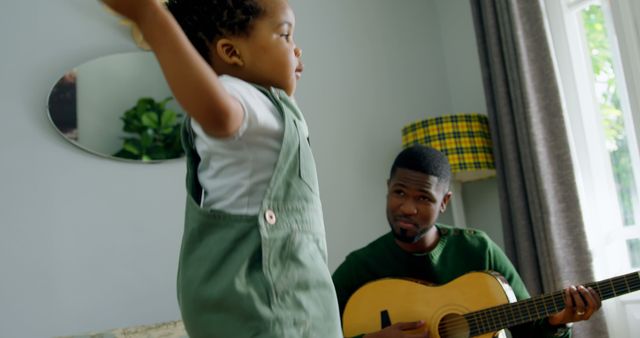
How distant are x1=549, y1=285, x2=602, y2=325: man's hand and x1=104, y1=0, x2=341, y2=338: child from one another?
1108mm

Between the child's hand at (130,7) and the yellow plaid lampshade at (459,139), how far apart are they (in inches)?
86.6

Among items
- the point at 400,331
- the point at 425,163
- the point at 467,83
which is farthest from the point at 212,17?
the point at 467,83

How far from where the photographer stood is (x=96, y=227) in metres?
2.37

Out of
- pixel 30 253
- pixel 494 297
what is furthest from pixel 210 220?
pixel 30 253

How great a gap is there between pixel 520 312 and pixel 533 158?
1120mm

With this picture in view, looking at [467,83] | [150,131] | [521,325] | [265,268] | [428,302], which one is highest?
[467,83]

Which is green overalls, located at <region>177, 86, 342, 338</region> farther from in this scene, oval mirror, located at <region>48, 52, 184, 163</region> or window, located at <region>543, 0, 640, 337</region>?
window, located at <region>543, 0, 640, 337</region>

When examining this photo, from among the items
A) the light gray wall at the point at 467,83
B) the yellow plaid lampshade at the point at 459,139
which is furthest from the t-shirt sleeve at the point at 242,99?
the light gray wall at the point at 467,83

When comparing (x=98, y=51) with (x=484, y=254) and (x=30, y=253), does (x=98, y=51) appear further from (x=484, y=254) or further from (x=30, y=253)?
(x=484, y=254)

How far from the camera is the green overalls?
654mm

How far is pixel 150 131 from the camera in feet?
8.30

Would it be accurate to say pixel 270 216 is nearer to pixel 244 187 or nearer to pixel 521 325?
pixel 244 187

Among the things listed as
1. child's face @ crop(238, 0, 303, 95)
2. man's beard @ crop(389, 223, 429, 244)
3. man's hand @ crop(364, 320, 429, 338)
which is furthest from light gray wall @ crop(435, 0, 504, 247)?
child's face @ crop(238, 0, 303, 95)

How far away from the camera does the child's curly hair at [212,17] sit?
2.56ft
